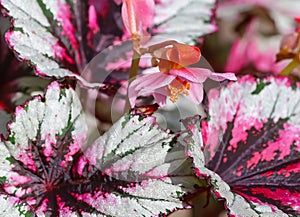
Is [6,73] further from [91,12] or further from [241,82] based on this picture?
[241,82]

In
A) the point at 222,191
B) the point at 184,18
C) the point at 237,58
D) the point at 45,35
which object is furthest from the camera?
the point at 237,58

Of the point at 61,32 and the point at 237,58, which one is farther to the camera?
the point at 237,58

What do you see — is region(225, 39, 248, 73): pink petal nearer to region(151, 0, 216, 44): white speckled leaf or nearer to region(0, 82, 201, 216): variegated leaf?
region(151, 0, 216, 44): white speckled leaf

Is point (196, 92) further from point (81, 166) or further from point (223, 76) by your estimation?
point (81, 166)

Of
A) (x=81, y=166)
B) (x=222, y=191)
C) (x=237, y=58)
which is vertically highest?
(x=237, y=58)

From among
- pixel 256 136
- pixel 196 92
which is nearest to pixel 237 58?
pixel 256 136

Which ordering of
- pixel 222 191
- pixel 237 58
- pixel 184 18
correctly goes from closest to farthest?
pixel 222 191
pixel 184 18
pixel 237 58

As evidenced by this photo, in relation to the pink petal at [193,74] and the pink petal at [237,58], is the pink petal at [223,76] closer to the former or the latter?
the pink petal at [193,74]

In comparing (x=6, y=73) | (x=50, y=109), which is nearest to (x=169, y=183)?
(x=50, y=109)

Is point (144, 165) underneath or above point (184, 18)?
underneath
